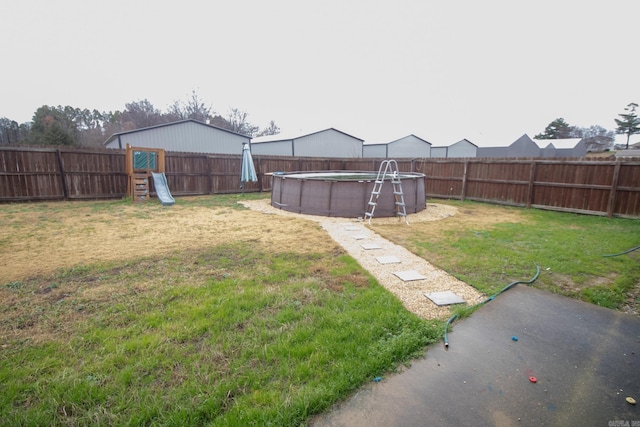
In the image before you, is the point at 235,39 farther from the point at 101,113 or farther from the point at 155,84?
the point at 101,113

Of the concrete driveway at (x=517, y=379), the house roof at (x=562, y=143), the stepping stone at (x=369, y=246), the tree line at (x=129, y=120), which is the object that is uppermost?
the tree line at (x=129, y=120)

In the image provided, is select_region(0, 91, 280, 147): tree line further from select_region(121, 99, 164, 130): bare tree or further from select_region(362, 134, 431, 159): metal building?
Answer: select_region(362, 134, 431, 159): metal building

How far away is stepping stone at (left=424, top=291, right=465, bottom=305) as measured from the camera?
298 cm

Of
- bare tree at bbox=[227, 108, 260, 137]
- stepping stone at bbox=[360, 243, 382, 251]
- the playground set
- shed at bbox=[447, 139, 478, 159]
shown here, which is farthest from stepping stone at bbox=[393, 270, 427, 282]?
bare tree at bbox=[227, 108, 260, 137]

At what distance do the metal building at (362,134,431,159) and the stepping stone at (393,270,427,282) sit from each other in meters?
21.0

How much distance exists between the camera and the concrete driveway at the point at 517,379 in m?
1.60

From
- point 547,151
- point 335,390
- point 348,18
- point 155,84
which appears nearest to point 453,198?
point 348,18

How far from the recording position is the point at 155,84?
110 feet

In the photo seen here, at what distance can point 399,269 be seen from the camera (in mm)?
3936

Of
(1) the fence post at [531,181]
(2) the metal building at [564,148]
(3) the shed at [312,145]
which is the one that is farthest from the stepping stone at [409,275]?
(2) the metal building at [564,148]

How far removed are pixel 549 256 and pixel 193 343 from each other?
194 inches

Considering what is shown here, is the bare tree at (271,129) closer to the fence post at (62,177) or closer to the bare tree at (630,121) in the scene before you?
the fence post at (62,177)

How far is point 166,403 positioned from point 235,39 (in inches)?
716

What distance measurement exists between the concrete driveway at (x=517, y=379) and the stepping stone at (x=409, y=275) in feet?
3.08
